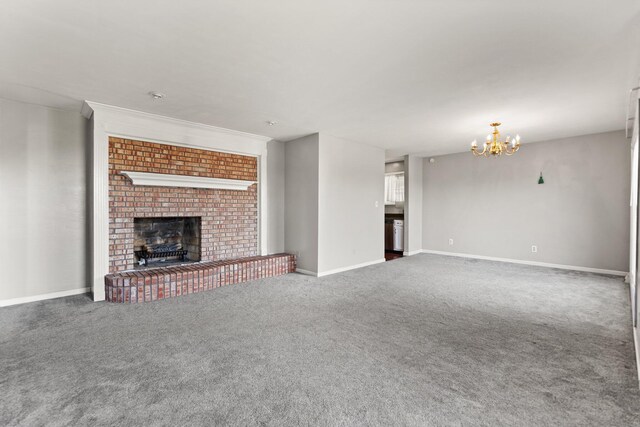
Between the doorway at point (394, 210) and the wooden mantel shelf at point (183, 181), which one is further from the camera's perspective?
the doorway at point (394, 210)

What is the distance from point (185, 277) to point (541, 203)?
6389 millimetres

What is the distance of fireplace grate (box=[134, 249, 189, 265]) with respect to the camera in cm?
468

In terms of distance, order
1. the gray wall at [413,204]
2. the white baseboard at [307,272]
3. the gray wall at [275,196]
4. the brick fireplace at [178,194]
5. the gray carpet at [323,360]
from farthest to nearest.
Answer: the gray wall at [413,204] < the gray wall at [275,196] < the white baseboard at [307,272] < the brick fireplace at [178,194] < the gray carpet at [323,360]

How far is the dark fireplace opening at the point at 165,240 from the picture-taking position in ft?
15.3

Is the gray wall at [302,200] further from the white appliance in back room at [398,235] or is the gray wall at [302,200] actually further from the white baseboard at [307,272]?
the white appliance in back room at [398,235]

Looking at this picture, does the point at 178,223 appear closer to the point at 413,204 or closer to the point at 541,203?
the point at 413,204

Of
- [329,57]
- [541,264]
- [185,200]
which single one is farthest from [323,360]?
[541,264]

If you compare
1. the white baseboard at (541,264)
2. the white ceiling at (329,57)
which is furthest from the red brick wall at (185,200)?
the white baseboard at (541,264)

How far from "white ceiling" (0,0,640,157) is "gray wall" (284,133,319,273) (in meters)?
1.13

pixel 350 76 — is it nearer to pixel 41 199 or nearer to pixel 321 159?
pixel 321 159

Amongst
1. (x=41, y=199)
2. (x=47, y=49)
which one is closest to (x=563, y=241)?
(x=47, y=49)

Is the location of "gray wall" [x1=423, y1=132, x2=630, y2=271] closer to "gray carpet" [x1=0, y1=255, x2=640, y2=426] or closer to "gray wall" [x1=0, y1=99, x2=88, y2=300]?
"gray carpet" [x1=0, y1=255, x2=640, y2=426]

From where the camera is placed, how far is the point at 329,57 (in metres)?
2.63

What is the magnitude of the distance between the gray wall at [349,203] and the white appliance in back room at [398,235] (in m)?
1.50
